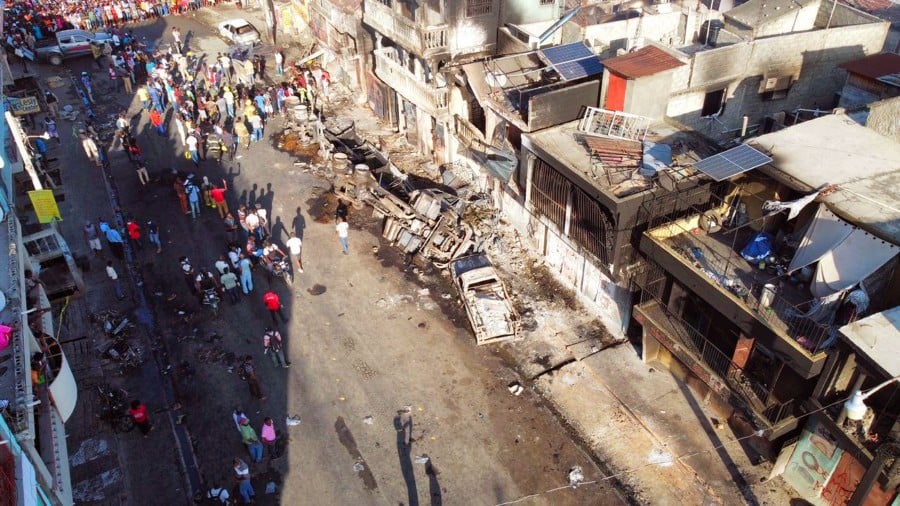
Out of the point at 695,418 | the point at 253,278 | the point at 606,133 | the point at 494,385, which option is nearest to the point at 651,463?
the point at 695,418

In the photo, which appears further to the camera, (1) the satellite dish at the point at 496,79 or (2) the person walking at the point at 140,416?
(1) the satellite dish at the point at 496,79

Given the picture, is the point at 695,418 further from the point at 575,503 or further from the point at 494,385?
the point at 494,385

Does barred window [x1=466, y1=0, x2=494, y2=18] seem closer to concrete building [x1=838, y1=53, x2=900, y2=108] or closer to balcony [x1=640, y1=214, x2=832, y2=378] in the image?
concrete building [x1=838, y1=53, x2=900, y2=108]

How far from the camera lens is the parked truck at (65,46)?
39.1m

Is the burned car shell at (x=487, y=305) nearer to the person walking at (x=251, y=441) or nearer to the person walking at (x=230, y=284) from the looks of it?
the person walking at (x=251, y=441)

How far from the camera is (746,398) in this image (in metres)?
15.0

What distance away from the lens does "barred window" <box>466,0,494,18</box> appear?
25922 millimetres

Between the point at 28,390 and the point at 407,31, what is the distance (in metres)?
19.9

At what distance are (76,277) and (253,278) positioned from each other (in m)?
5.89

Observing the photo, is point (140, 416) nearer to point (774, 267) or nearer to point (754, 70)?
point (774, 267)

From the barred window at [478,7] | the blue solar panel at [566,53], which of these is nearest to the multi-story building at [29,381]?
the blue solar panel at [566,53]

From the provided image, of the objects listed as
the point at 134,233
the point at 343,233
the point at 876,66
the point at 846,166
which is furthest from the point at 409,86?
the point at 846,166

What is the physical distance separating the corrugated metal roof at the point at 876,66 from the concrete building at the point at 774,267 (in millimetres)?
4293

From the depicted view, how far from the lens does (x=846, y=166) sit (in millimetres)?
15281
